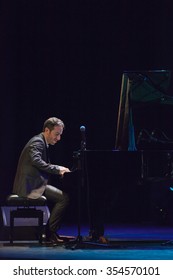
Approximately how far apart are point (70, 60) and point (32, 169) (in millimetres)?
A: 2535

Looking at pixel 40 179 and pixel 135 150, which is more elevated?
pixel 135 150

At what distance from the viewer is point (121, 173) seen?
6230 millimetres

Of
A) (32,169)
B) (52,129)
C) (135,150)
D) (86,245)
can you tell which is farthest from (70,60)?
(86,245)

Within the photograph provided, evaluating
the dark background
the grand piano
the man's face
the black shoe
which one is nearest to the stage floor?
the black shoe

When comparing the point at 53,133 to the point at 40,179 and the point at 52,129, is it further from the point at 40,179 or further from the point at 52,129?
the point at 40,179

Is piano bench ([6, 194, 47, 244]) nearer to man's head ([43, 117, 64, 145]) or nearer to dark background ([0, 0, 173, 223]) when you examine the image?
man's head ([43, 117, 64, 145])

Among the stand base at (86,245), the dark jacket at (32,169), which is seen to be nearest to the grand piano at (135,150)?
the stand base at (86,245)

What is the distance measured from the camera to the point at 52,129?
6613 mm

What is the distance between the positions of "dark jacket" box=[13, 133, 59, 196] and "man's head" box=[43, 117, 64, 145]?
0.33 feet

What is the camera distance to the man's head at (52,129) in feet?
21.6

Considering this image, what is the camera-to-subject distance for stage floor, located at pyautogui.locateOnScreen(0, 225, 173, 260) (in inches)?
215

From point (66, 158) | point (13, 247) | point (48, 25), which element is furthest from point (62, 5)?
point (13, 247)

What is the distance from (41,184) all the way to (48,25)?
284cm

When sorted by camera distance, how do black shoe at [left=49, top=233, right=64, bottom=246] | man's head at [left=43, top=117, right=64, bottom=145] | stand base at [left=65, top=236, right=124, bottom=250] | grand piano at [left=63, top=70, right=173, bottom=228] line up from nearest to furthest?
stand base at [left=65, top=236, right=124, bottom=250] → grand piano at [left=63, top=70, right=173, bottom=228] → black shoe at [left=49, top=233, right=64, bottom=246] → man's head at [left=43, top=117, right=64, bottom=145]
